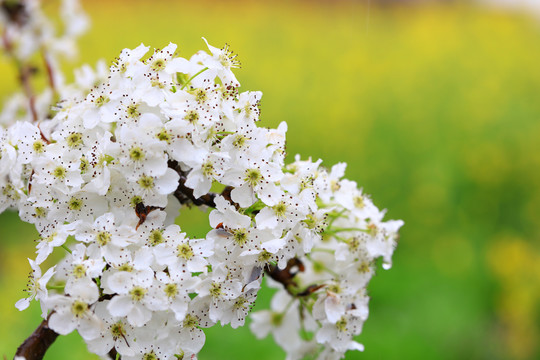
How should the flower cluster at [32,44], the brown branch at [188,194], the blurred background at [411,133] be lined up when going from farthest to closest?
the blurred background at [411,133]
the flower cluster at [32,44]
the brown branch at [188,194]

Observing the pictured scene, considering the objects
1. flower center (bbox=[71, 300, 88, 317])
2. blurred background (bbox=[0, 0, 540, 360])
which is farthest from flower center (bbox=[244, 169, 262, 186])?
blurred background (bbox=[0, 0, 540, 360])

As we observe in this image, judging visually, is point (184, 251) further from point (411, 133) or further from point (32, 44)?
point (411, 133)

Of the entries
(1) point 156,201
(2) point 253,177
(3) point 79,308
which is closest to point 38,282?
(3) point 79,308

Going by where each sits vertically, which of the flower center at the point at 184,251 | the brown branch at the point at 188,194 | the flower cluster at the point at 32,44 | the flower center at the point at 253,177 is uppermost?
the flower cluster at the point at 32,44

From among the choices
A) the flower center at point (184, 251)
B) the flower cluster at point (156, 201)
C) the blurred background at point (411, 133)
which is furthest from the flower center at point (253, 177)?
the blurred background at point (411, 133)

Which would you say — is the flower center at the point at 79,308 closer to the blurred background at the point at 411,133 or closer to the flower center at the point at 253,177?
the flower center at the point at 253,177

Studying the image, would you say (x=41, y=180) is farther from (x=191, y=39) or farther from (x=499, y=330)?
(x=191, y=39)

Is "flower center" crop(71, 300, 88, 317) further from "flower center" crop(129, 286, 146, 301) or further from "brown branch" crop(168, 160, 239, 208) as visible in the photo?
"brown branch" crop(168, 160, 239, 208)
